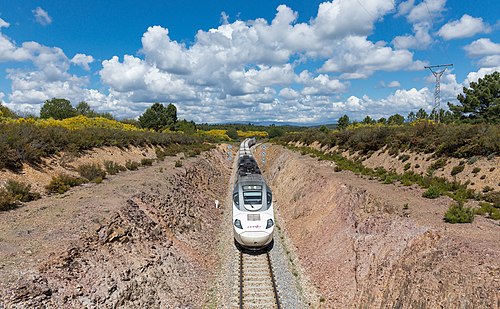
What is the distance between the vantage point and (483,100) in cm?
4059

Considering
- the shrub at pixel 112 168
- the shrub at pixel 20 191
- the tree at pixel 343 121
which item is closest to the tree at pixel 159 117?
the tree at pixel 343 121

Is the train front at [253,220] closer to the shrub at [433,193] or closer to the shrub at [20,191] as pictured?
the shrub at [433,193]

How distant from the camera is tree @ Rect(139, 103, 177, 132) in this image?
86.2 metres

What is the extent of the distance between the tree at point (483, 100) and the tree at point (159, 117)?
73086 millimetres

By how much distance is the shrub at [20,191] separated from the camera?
16.1 m

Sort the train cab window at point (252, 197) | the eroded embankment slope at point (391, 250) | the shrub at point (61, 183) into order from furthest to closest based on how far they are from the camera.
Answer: the shrub at point (61, 183), the train cab window at point (252, 197), the eroded embankment slope at point (391, 250)

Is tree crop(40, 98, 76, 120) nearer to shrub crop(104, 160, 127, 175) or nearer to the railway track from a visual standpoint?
shrub crop(104, 160, 127, 175)

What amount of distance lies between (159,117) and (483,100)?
76.6 m

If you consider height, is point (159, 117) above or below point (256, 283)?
above

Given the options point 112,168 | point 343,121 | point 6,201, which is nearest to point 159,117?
point 343,121

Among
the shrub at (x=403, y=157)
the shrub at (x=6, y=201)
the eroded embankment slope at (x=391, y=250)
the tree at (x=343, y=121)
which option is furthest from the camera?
the tree at (x=343, y=121)

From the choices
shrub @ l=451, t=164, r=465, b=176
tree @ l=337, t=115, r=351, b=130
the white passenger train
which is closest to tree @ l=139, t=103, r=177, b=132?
tree @ l=337, t=115, r=351, b=130

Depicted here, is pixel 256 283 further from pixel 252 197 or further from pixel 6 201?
pixel 6 201

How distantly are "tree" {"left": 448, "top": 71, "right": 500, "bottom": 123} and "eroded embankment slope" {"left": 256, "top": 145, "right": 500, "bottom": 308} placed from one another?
93.2 ft
